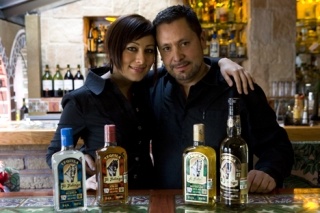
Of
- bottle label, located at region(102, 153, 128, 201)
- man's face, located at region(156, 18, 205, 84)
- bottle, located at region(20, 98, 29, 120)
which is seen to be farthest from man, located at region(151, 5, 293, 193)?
bottle, located at region(20, 98, 29, 120)

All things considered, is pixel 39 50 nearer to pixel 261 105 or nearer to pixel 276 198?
pixel 261 105

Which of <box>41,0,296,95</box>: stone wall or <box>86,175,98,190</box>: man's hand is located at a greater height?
<box>41,0,296,95</box>: stone wall

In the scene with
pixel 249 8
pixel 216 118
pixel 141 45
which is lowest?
pixel 216 118

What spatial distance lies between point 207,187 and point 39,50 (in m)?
3.36

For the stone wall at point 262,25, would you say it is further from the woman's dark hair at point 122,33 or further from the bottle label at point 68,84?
the woman's dark hair at point 122,33

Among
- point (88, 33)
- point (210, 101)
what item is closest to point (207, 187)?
point (210, 101)

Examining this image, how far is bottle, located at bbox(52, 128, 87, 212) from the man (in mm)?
474

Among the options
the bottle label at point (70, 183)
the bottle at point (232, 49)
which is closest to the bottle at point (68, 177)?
the bottle label at point (70, 183)

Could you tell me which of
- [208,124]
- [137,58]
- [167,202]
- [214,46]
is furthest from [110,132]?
[214,46]

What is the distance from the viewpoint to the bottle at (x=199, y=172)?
949mm

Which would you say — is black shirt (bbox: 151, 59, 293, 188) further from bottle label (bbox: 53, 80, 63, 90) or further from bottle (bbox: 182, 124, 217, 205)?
bottle label (bbox: 53, 80, 63, 90)

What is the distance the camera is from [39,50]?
3943 mm

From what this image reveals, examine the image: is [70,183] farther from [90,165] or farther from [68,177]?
[90,165]

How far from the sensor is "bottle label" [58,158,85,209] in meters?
0.92
